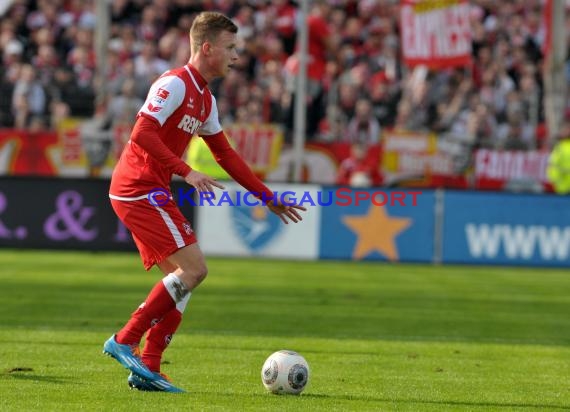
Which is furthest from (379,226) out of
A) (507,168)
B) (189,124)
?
(189,124)

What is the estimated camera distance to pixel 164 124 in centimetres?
780

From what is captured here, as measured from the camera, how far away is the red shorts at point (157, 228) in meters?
7.73

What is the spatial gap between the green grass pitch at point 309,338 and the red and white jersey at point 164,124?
1311mm

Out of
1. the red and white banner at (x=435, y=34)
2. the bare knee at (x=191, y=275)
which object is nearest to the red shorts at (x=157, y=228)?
the bare knee at (x=191, y=275)

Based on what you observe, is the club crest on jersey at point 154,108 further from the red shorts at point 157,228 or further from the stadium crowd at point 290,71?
the stadium crowd at point 290,71

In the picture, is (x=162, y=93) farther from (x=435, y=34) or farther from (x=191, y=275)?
(x=435, y=34)

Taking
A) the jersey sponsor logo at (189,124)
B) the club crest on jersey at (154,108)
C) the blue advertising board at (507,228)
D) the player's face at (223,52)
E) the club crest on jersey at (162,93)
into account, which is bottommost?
the blue advertising board at (507,228)

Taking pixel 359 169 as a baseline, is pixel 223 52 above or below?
above

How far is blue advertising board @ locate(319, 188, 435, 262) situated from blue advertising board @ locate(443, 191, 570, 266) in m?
0.43

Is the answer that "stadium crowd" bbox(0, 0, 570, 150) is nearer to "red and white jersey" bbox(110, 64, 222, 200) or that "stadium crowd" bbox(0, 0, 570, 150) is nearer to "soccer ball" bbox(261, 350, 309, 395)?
"red and white jersey" bbox(110, 64, 222, 200)

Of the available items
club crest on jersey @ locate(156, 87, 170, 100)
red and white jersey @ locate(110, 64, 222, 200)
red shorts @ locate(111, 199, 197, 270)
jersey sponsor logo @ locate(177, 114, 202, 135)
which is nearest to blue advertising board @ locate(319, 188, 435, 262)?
jersey sponsor logo @ locate(177, 114, 202, 135)

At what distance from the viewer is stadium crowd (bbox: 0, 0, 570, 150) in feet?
76.2

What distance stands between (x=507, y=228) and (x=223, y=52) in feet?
45.0

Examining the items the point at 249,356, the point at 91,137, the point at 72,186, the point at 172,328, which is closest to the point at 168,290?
the point at 172,328
